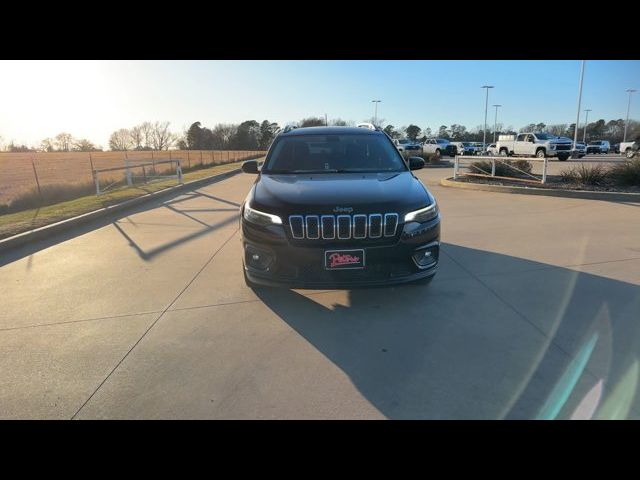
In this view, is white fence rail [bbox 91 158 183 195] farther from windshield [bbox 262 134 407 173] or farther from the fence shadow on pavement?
windshield [bbox 262 134 407 173]

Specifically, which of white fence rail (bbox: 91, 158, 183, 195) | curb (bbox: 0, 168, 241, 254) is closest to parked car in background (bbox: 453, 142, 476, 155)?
white fence rail (bbox: 91, 158, 183, 195)

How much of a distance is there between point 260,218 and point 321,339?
1.25m

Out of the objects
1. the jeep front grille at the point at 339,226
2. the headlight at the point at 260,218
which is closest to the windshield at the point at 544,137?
the jeep front grille at the point at 339,226

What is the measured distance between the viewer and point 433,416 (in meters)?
2.50

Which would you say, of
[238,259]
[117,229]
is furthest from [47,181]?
[238,259]

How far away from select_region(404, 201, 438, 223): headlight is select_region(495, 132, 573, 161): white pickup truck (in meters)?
28.6

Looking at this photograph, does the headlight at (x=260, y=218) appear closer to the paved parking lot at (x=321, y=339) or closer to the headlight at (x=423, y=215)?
the paved parking lot at (x=321, y=339)

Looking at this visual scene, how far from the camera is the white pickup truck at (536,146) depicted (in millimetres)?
28438

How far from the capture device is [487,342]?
3365mm

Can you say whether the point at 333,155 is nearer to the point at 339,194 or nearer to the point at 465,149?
the point at 339,194

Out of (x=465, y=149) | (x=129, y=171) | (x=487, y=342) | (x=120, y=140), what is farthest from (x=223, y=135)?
(x=487, y=342)

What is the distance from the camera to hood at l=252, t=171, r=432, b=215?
3.68 metres

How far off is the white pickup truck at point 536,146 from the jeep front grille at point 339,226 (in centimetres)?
2924

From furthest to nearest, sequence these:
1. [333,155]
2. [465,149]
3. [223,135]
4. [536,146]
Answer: [223,135]
[465,149]
[536,146]
[333,155]
